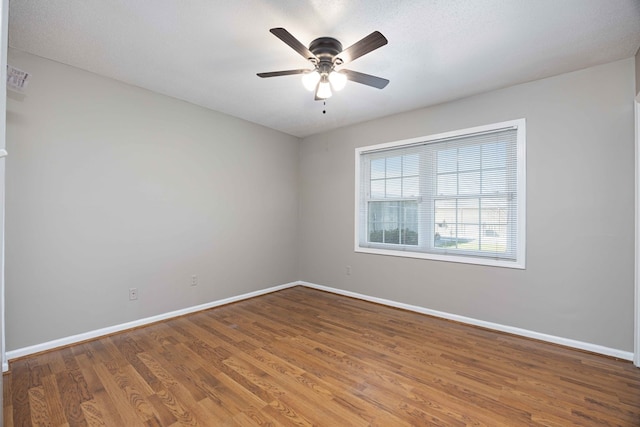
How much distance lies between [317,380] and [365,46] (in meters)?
2.40

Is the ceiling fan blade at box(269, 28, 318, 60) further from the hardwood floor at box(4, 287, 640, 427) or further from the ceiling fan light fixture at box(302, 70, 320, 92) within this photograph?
the hardwood floor at box(4, 287, 640, 427)

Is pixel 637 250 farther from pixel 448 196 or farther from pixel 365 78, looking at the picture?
pixel 365 78

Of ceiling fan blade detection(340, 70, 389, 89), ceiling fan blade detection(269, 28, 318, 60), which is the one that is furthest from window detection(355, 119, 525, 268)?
ceiling fan blade detection(269, 28, 318, 60)

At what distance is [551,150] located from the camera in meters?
2.88

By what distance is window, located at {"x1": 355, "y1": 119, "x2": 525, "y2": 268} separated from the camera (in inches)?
123

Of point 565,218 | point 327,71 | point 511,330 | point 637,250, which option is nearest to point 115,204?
point 327,71

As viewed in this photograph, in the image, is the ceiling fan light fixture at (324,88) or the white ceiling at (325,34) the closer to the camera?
the white ceiling at (325,34)

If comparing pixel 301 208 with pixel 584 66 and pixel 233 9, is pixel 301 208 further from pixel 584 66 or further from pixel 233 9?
pixel 584 66

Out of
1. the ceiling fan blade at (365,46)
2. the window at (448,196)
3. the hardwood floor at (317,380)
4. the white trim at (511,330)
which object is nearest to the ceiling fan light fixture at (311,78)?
the ceiling fan blade at (365,46)

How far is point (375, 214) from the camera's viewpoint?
4.29 meters

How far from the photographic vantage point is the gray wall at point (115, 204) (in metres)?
2.54

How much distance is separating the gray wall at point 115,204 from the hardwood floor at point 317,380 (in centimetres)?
45

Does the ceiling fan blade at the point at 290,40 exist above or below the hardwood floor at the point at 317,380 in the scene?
above

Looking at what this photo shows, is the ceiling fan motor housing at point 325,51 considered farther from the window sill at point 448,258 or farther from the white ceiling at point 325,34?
the window sill at point 448,258
